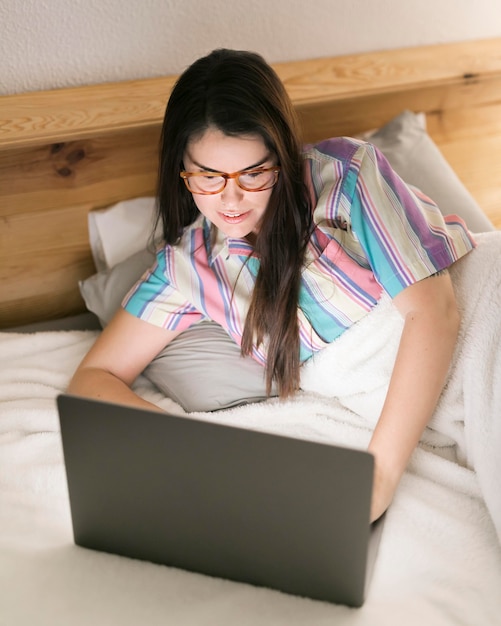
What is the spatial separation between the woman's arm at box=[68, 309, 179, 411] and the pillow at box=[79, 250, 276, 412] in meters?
0.04

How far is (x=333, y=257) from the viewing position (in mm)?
1304

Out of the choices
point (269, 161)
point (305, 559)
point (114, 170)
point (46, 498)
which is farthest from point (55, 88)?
point (305, 559)

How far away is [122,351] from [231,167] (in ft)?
1.51

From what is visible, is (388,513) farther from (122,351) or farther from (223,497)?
(122,351)

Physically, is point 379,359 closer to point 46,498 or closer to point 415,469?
point 415,469

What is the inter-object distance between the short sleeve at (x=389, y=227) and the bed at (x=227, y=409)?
0.36ft

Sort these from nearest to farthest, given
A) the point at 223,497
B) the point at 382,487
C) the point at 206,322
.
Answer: the point at 223,497
the point at 382,487
the point at 206,322

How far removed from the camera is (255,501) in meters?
0.98

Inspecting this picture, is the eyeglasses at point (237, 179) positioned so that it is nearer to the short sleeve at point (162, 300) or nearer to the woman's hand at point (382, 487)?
the short sleeve at point (162, 300)

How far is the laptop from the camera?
0.93 metres

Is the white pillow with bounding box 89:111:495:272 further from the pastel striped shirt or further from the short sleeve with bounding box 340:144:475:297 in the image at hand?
the short sleeve with bounding box 340:144:475:297

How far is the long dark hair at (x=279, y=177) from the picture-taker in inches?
45.8

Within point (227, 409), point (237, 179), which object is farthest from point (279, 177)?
point (227, 409)

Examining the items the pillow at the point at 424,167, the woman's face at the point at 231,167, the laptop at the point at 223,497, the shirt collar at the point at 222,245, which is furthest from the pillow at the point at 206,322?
the laptop at the point at 223,497
